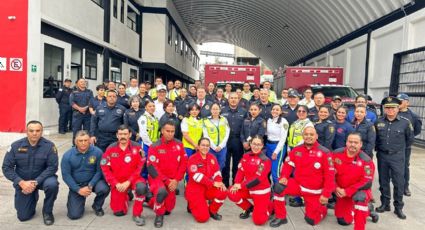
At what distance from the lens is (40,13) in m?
10.5

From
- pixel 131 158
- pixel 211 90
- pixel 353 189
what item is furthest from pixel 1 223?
pixel 211 90

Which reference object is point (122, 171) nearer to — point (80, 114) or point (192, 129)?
point (192, 129)

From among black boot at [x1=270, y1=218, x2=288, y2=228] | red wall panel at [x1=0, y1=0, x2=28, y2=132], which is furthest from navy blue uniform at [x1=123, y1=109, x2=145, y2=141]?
red wall panel at [x1=0, y1=0, x2=28, y2=132]

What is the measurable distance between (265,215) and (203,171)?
1.03 metres

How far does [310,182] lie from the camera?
16.2 ft

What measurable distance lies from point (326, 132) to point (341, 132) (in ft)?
0.81

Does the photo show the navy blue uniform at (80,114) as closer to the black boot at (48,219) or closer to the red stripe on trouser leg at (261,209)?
the black boot at (48,219)

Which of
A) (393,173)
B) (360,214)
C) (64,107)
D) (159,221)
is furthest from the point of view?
(64,107)

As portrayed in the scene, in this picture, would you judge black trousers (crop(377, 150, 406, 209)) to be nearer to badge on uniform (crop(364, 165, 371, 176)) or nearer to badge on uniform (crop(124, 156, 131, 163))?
badge on uniform (crop(364, 165, 371, 176))

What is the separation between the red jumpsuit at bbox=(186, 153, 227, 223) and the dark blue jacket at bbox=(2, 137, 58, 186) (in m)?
1.84

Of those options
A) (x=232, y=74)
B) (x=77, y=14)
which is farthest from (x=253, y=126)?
(x=77, y=14)

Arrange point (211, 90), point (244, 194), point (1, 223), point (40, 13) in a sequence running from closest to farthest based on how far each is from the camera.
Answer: point (1, 223)
point (244, 194)
point (211, 90)
point (40, 13)

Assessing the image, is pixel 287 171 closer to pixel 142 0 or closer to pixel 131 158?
pixel 131 158

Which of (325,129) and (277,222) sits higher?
(325,129)
